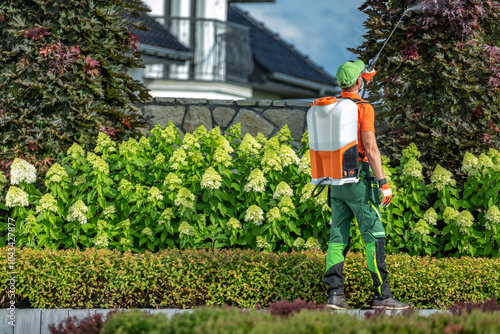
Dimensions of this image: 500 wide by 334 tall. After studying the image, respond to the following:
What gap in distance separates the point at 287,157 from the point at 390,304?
2.09m

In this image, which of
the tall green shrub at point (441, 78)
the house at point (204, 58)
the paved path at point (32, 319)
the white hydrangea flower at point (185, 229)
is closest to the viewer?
the paved path at point (32, 319)

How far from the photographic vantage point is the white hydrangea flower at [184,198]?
6.09 meters

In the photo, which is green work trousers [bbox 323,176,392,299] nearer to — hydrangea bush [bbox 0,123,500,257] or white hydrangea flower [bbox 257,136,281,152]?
hydrangea bush [bbox 0,123,500,257]

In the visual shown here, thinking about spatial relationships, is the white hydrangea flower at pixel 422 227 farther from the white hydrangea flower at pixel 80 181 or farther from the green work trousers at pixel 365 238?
the white hydrangea flower at pixel 80 181

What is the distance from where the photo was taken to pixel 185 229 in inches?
236

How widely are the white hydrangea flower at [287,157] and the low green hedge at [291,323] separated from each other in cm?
311

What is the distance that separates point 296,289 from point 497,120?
139 inches

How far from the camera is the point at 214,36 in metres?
16.2

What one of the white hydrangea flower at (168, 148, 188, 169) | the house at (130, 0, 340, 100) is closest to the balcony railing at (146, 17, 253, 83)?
the house at (130, 0, 340, 100)

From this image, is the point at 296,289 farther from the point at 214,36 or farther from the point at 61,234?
the point at 214,36

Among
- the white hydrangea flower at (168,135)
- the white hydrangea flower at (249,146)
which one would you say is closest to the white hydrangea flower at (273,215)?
the white hydrangea flower at (249,146)

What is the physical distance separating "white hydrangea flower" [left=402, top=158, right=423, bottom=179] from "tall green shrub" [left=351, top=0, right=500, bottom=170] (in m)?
0.55

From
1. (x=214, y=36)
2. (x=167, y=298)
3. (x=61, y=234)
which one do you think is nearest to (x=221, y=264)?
(x=167, y=298)

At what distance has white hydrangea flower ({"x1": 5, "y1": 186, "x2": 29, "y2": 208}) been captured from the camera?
625 centimetres
